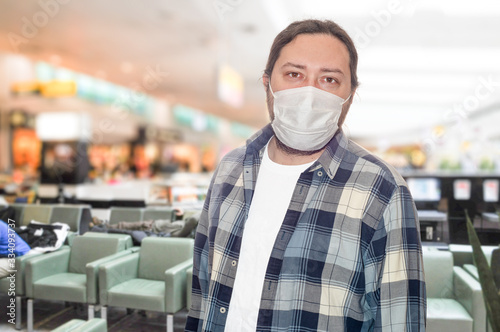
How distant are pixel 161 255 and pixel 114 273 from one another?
1.34 feet

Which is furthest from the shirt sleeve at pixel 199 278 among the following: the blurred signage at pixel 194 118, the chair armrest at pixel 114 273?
the blurred signage at pixel 194 118

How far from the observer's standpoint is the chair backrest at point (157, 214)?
335cm

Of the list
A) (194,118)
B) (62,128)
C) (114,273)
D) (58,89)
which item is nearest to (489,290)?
(114,273)

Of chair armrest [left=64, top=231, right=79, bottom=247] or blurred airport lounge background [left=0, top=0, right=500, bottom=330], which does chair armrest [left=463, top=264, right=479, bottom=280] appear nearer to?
blurred airport lounge background [left=0, top=0, right=500, bottom=330]

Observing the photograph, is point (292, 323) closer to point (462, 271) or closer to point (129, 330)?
point (129, 330)

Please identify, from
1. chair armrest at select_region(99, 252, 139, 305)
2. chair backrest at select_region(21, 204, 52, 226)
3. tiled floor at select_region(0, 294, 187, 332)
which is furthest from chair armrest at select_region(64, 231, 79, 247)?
tiled floor at select_region(0, 294, 187, 332)

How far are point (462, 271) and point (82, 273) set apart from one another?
2.83m

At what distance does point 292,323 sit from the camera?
114cm

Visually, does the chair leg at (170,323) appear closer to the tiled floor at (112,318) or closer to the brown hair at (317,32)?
the tiled floor at (112,318)

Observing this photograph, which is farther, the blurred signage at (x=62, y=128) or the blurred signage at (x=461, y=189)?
the blurred signage at (x=62, y=128)

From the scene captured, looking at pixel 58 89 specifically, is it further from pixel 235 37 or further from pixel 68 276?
pixel 68 276

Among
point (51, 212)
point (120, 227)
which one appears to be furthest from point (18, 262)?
point (120, 227)

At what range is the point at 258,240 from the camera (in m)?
1.20

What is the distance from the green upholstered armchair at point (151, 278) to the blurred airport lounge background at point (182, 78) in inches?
16.4
